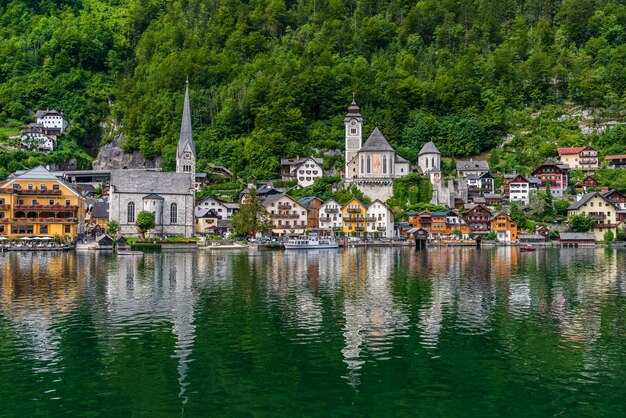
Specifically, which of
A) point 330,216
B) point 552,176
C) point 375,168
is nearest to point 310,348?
point 330,216

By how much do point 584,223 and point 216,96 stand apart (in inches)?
2656

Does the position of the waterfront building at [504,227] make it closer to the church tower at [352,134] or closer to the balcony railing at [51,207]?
the church tower at [352,134]

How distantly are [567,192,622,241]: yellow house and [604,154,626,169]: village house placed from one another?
1295 cm

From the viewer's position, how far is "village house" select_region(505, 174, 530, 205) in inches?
3556

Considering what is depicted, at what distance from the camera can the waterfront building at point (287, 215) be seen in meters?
87.3

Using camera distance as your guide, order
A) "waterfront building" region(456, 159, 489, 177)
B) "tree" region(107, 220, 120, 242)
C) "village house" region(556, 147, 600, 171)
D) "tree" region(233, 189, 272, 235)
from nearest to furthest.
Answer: "tree" region(107, 220, 120, 242), "tree" region(233, 189, 272, 235), "village house" region(556, 147, 600, 171), "waterfront building" region(456, 159, 489, 177)

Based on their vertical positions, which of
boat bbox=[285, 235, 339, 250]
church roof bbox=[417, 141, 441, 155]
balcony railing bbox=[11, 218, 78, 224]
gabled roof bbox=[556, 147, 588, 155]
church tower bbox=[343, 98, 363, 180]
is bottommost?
boat bbox=[285, 235, 339, 250]

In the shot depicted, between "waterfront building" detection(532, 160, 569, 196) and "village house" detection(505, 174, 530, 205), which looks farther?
"waterfront building" detection(532, 160, 569, 196)

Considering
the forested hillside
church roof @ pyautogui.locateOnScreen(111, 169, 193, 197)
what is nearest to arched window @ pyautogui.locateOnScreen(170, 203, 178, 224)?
church roof @ pyautogui.locateOnScreen(111, 169, 193, 197)

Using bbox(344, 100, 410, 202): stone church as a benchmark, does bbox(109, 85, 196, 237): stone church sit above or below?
below

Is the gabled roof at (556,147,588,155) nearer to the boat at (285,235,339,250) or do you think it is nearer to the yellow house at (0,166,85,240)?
the boat at (285,235,339,250)

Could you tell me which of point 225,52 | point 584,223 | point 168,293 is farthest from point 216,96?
point 168,293

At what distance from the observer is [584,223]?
269 ft

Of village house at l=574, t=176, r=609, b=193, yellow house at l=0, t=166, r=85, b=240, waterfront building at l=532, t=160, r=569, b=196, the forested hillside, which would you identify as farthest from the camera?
the forested hillside
